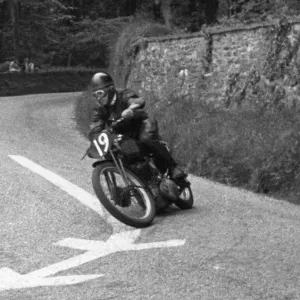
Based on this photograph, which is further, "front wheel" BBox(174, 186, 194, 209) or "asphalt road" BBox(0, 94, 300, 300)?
"front wheel" BBox(174, 186, 194, 209)

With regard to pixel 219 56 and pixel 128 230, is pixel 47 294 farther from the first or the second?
pixel 219 56

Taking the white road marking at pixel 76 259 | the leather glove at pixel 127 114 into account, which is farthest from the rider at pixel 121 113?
the white road marking at pixel 76 259

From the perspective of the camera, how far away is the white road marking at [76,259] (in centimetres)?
591

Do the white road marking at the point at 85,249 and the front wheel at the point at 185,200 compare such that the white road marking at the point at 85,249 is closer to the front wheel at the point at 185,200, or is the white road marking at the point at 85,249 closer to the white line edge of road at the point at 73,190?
the white line edge of road at the point at 73,190

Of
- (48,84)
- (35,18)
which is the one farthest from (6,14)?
(48,84)

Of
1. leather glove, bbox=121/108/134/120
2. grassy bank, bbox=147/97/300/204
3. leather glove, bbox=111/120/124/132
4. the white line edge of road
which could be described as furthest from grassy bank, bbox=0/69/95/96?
leather glove, bbox=121/108/134/120

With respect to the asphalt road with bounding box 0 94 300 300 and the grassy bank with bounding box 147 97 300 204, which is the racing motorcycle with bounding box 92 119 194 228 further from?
the grassy bank with bounding box 147 97 300 204

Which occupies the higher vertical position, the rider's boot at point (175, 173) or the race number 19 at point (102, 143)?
the race number 19 at point (102, 143)

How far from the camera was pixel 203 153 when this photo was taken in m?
12.6

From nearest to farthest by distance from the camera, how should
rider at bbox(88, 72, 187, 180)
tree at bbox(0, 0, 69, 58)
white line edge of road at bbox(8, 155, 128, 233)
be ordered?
1. white line edge of road at bbox(8, 155, 128, 233)
2. rider at bbox(88, 72, 187, 180)
3. tree at bbox(0, 0, 69, 58)

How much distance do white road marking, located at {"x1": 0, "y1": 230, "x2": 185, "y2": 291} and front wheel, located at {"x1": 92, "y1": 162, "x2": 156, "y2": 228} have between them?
0.79 feet

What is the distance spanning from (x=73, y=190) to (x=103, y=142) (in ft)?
A: 7.19

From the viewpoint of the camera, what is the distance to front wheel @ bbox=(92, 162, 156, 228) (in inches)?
307

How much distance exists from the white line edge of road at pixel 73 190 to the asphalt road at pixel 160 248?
0.24ft
